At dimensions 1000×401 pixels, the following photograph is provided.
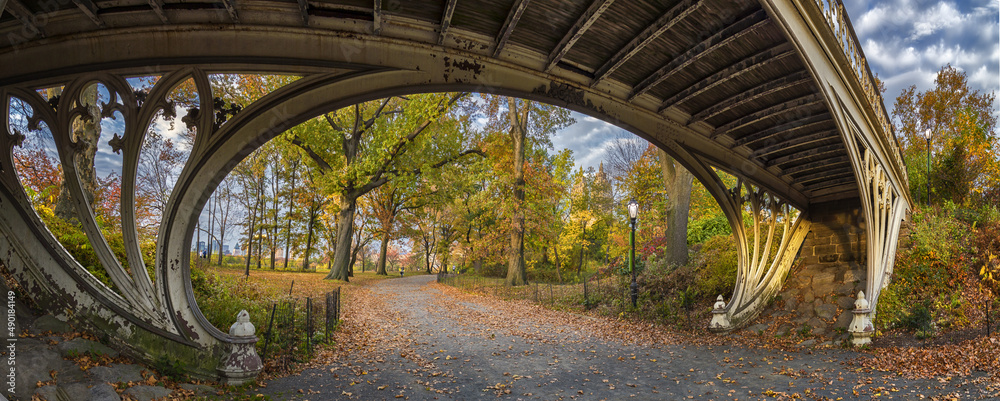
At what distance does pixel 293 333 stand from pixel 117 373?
2832mm

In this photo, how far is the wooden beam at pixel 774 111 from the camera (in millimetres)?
6660

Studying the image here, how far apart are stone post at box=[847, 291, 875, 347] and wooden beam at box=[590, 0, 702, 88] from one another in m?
7.44

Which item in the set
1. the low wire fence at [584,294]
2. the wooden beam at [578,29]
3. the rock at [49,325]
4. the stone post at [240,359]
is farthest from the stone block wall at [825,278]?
the rock at [49,325]

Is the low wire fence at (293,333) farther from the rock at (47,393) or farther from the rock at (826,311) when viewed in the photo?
the rock at (826,311)

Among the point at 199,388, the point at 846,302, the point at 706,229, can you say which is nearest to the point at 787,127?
the point at 846,302

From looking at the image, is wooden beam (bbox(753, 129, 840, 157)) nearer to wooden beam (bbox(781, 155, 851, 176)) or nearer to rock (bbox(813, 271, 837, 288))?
wooden beam (bbox(781, 155, 851, 176))

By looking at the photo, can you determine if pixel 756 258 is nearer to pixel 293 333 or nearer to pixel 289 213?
pixel 293 333

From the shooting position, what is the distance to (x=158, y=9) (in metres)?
4.28

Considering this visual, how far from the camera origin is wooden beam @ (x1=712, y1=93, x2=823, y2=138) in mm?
6660

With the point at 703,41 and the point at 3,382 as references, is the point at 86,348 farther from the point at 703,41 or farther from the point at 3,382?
the point at 703,41

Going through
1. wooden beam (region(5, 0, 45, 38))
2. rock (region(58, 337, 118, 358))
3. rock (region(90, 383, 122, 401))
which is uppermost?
wooden beam (region(5, 0, 45, 38))

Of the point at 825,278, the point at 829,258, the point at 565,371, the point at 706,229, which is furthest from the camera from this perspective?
the point at 706,229

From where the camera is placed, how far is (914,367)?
275 inches

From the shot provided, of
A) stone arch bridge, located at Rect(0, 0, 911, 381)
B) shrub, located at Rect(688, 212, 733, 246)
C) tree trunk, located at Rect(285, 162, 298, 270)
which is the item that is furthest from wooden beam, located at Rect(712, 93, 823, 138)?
tree trunk, located at Rect(285, 162, 298, 270)
